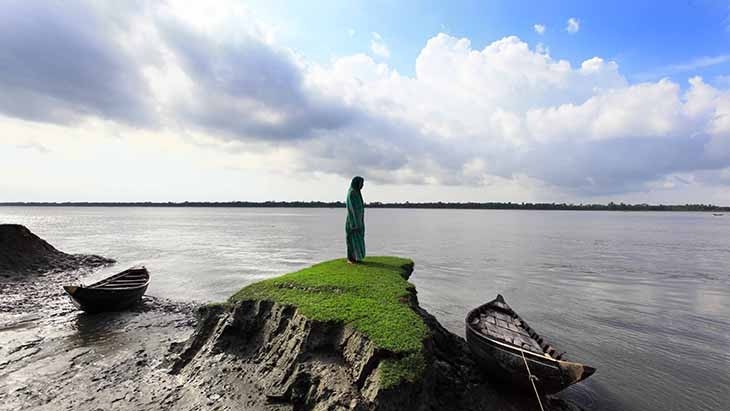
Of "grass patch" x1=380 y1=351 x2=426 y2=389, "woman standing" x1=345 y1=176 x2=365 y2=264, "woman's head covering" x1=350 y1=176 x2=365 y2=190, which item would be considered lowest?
"grass patch" x1=380 y1=351 x2=426 y2=389

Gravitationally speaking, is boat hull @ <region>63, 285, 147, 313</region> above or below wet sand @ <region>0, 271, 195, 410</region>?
above

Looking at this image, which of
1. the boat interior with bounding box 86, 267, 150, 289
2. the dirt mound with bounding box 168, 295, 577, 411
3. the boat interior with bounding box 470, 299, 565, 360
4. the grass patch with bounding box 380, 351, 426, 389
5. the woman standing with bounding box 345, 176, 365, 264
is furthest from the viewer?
the boat interior with bounding box 86, 267, 150, 289

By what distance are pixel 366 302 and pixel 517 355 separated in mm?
3977

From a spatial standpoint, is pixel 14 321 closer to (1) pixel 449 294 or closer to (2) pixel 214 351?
(2) pixel 214 351

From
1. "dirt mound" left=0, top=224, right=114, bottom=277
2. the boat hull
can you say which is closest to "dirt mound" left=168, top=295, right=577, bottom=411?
the boat hull

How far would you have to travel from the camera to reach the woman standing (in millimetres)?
14820

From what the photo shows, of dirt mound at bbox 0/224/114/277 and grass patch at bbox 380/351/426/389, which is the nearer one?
grass patch at bbox 380/351/426/389

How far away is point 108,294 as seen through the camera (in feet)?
51.5

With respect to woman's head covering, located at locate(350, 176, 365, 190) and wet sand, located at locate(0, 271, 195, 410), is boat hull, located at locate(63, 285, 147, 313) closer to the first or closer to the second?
wet sand, located at locate(0, 271, 195, 410)

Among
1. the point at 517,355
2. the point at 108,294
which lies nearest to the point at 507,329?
the point at 517,355

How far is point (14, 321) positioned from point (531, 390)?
63.0 ft

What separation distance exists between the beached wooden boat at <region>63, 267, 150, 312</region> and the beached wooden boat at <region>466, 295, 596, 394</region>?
15040 mm

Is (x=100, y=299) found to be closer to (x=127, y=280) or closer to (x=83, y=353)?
(x=127, y=280)

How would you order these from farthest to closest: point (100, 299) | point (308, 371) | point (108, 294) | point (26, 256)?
point (26, 256) < point (108, 294) < point (100, 299) < point (308, 371)
